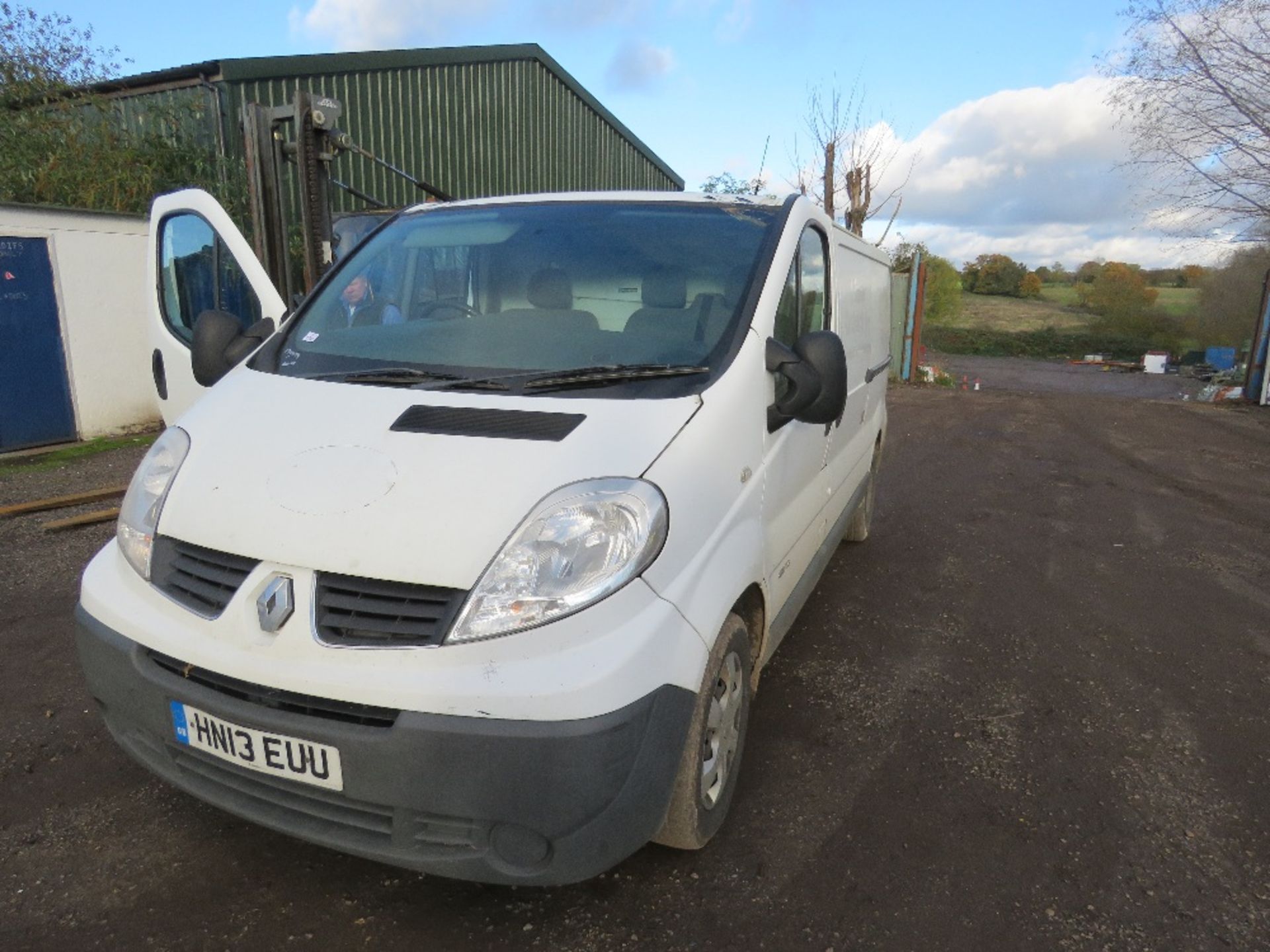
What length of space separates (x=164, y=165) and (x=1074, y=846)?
36.8 feet

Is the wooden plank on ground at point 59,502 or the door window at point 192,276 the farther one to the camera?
the wooden plank on ground at point 59,502

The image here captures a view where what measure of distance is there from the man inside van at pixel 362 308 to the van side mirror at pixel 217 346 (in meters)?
0.39

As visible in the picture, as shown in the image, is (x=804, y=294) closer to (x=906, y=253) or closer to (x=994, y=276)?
(x=906, y=253)

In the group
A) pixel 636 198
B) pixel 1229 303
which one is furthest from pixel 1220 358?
pixel 636 198

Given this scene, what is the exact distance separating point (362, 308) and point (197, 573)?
1.27 metres

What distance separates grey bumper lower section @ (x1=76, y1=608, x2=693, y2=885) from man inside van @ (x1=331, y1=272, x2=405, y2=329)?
1330 millimetres

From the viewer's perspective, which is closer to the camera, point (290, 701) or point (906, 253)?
point (290, 701)

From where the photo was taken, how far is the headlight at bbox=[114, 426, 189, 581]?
2.21 m

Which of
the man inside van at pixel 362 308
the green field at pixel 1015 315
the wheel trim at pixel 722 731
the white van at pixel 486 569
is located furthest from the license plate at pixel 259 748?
the green field at pixel 1015 315

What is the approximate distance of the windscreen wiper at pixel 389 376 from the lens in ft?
8.12

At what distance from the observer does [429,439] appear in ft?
6.99

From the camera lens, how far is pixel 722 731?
2451 mm

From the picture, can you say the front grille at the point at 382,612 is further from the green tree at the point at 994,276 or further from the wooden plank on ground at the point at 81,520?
the green tree at the point at 994,276

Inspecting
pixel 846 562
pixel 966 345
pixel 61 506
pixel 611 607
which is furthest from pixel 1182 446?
pixel 966 345
